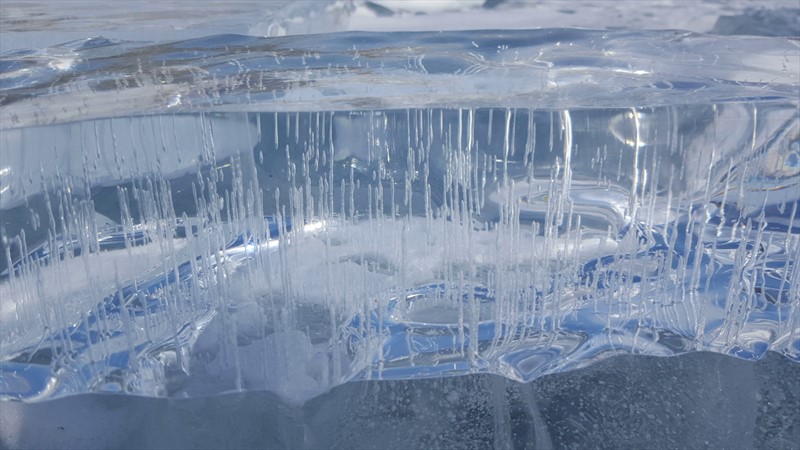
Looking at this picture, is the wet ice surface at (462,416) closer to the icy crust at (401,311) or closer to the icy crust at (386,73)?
the icy crust at (401,311)

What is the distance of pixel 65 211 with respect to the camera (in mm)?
510

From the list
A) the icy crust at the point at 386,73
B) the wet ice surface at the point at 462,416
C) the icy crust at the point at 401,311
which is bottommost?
the wet ice surface at the point at 462,416

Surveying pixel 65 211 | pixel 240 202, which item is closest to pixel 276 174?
pixel 240 202

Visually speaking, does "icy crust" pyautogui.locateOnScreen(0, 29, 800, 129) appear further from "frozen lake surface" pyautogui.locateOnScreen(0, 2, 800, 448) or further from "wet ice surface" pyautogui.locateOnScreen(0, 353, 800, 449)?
"wet ice surface" pyautogui.locateOnScreen(0, 353, 800, 449)

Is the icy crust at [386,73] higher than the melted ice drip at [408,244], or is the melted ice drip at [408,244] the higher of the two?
the icy crust at [386,73]

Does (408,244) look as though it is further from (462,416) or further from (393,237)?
(462,416)

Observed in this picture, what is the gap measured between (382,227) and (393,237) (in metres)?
0.01

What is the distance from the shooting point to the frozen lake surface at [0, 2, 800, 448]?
505 millimetres

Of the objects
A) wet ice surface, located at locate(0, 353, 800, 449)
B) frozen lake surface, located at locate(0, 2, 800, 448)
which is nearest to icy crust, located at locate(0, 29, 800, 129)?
frozen lake surface, located at locate(0, 2, 800, 448)

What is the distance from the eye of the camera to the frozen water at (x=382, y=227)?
0.51 metres

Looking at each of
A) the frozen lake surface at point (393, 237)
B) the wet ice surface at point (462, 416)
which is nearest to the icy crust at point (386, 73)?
the frozen lake surface at point (393, 237)

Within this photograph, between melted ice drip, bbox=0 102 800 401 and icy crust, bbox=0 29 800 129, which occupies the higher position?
icy crust, bbox=0 29 800 129

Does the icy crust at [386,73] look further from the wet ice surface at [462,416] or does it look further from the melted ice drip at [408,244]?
the wet ice surface at [462,416]

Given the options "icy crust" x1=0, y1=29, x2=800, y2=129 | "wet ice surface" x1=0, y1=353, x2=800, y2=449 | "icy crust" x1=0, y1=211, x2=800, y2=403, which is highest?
"icy crust" x1=0, y1=29, x2=800, y2=129
